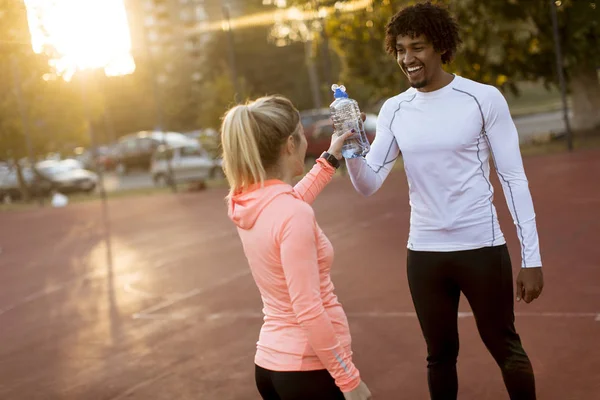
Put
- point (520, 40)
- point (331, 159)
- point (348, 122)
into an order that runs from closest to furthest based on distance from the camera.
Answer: point (331, 159)
point (348, 122)
point (520, 40)

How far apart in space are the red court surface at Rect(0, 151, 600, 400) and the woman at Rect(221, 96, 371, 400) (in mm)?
2381

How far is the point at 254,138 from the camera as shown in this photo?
2.73 meters

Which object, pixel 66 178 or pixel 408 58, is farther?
pixel 66 178

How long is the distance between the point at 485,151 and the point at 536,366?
2.16m

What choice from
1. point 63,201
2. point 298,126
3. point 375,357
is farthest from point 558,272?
point 63,201

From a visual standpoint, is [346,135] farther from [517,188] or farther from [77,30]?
Result: [77,30]

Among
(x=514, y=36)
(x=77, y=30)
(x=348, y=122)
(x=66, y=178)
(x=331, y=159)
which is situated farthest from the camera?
(x=66, y=178)

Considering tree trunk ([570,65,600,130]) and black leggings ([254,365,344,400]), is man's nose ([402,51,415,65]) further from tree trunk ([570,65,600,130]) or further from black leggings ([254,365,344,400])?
tree trunk ([570,65,600,130])

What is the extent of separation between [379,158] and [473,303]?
0.76 metres

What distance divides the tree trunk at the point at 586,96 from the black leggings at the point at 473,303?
18099 millimetres

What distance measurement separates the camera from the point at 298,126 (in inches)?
113

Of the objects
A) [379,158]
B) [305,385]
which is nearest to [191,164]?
[379,158]

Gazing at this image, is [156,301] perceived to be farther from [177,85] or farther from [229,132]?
[177,85]

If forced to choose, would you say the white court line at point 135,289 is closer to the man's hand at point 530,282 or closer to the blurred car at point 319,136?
the man's hand at point 530,282
